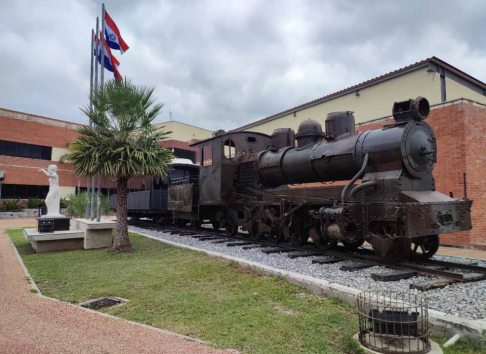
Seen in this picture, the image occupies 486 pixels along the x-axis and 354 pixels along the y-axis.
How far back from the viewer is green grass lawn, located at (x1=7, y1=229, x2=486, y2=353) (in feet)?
11.7

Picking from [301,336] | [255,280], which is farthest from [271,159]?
[301,336]

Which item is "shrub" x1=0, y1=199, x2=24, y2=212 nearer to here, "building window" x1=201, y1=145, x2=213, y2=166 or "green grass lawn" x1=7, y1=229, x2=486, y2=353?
"building window" x1=201, y1=145, x2=213, y2=166

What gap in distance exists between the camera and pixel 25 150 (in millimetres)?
30156

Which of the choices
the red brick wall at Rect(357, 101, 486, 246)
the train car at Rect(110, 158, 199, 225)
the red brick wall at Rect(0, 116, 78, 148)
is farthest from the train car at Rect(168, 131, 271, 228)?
the red brick wall at Rect(0, 116, 78, 148)

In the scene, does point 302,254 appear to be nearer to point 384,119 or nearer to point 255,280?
point 255,280

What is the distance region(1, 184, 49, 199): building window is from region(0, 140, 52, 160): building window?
263cm

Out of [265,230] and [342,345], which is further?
[265,230]

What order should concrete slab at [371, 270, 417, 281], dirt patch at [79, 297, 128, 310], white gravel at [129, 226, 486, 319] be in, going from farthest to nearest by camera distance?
concrete slab at [371, 270, 417, 281]
dirt patch at [79, 297, 128, 310]
white gravel at [129, 226, 486, 319]

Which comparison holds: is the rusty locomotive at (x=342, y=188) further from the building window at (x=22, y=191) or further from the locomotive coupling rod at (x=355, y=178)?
the building window at (x=22, y=191)

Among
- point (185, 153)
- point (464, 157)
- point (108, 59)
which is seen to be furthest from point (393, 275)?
point (185, 153)

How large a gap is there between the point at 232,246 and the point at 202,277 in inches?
140

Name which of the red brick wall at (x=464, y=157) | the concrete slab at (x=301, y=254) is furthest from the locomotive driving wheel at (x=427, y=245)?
the red brick wall at (x=464, y=157)

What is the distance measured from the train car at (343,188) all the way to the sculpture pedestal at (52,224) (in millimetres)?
4552

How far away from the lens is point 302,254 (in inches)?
309
